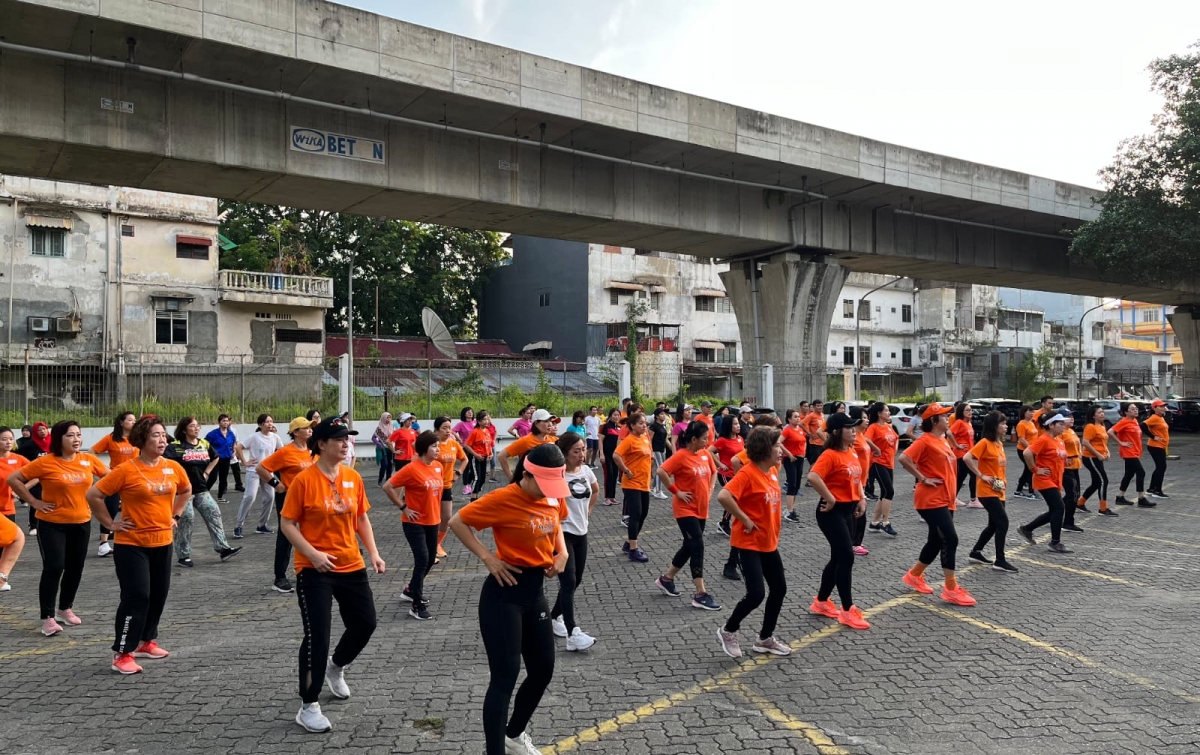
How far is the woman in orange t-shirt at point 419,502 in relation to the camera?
7.56 m

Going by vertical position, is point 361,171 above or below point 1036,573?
above

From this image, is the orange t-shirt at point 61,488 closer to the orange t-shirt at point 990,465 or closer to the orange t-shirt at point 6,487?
the orange t-shirt at point 6,487

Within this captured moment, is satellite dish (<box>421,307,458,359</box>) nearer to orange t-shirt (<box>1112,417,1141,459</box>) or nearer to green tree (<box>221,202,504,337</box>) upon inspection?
green tree (<box>221,202,504,337</box>)

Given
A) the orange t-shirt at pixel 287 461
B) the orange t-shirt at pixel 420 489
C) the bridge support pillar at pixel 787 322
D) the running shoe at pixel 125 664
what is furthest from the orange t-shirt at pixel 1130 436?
the running shoe at pixel 125 664

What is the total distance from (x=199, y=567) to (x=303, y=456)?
8.15 feet

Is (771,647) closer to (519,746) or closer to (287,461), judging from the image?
(519,746)

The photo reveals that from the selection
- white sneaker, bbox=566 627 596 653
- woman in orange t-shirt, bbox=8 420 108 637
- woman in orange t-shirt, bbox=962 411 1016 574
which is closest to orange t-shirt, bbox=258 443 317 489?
woman in orange t-shirt, bbox=8 420 108 637

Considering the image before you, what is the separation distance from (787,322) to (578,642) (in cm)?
1805

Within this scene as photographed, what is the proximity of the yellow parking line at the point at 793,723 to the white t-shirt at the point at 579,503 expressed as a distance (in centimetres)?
180

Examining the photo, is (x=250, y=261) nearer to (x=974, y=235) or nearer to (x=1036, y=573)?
(x=974, y=235)

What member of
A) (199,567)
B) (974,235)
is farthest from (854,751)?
(974,235)

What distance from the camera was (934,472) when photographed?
8.10m

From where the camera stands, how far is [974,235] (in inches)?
995

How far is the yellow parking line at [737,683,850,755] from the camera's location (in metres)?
4.77
